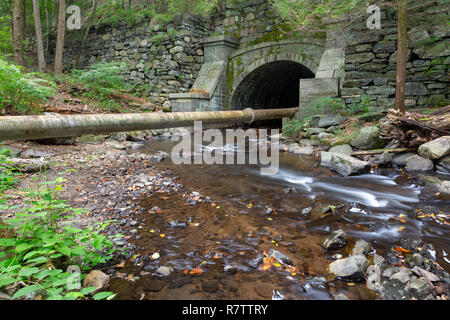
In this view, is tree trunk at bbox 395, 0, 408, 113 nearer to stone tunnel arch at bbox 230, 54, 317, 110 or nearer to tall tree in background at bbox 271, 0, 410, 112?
tall tree in background at bbox 271, 0, 410, 112

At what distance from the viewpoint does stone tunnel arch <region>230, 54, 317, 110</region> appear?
11.0 metres

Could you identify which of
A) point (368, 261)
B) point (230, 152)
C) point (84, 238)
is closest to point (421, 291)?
point (368, 261)

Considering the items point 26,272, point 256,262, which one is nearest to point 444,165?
point 256,262

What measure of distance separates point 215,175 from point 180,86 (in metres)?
8.25

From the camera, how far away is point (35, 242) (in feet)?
5.54

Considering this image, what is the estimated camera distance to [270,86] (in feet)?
45.5

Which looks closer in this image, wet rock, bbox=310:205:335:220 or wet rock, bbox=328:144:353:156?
wet rock, bbox=310:205:335:220

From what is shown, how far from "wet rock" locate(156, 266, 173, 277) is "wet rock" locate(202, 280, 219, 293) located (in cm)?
30

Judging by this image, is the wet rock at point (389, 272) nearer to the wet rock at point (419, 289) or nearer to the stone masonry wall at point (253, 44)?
the wet rock at point (419, 289)

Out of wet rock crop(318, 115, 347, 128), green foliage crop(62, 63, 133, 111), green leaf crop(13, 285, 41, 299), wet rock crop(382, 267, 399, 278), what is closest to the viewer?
green leaf crop(13, 285, 41, 299)

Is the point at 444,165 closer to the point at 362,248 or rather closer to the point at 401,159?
the point at 401,159

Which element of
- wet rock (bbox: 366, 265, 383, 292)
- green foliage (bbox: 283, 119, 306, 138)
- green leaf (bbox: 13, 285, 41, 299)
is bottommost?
wet rock (bbox: 366, 265, 383, 292)

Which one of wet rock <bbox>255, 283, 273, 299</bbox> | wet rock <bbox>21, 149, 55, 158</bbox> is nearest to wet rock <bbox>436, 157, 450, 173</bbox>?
wet rock <bbox>255, 283, 273, 299</bbox>

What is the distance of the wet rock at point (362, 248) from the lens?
2258mm
